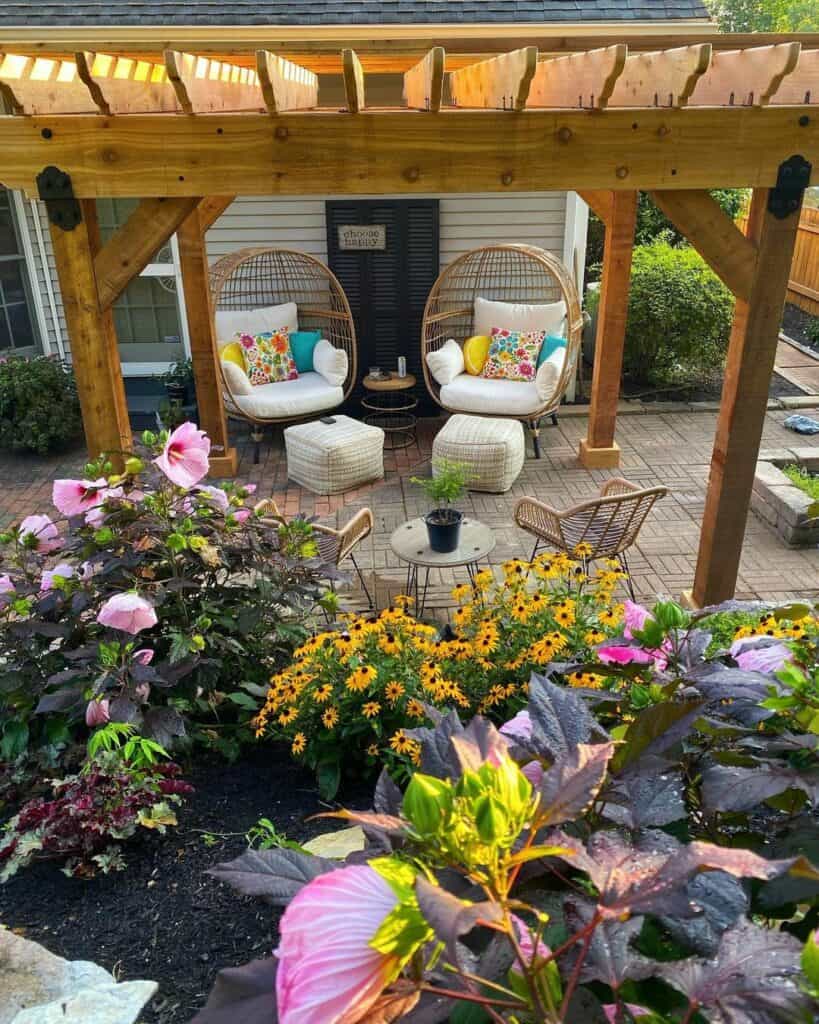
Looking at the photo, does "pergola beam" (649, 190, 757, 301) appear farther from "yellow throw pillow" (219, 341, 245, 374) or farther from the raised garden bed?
"yellow throw pillow" (219, 341, 245, 374)

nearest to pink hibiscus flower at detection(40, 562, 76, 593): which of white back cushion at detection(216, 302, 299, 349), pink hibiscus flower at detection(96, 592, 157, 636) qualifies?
pink hibiscus flower at detection(96, 592, 157, 636)

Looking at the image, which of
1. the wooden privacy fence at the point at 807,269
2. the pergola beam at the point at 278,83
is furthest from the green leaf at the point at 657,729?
the wooden privacy fence at the point at 807,269

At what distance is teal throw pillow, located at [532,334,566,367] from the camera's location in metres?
6.89

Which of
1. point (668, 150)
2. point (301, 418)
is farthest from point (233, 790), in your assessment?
point (301, 418)

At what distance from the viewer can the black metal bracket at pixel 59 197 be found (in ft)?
10.3

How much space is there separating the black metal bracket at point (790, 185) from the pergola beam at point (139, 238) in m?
2.23

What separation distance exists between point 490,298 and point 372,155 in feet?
14.8

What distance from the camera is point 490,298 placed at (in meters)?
7.55

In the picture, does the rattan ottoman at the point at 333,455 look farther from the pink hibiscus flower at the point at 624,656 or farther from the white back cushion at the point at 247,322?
the pink hibiscus flower at the point at 624,656

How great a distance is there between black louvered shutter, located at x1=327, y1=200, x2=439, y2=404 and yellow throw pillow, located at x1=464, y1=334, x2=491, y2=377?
2.24ft

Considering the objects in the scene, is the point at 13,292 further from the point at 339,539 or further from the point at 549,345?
the point at 339,539

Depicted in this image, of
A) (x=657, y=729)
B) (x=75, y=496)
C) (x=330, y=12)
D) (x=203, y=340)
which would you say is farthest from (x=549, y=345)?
(x=657, y=729)

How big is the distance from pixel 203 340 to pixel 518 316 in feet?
8.63

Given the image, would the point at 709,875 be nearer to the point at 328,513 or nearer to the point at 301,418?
the point at 328,513
